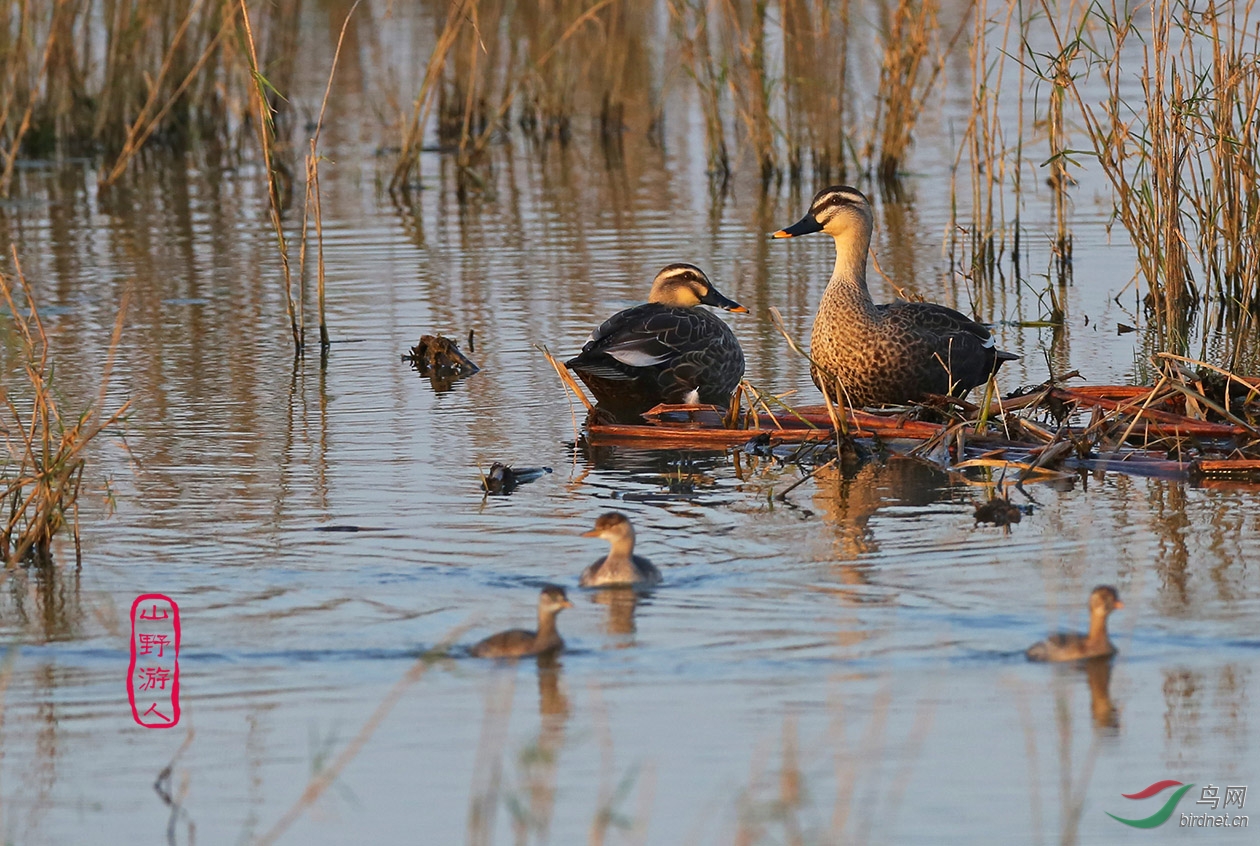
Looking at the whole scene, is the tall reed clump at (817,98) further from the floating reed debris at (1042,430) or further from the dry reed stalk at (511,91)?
the floating reed debris at (1042,430)

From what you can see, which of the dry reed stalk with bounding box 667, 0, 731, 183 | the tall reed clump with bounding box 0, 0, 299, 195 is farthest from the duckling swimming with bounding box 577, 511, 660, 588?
the tall reed clump with bounding box 0, 0, 299, 195

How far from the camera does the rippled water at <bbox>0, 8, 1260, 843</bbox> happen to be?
4344 millimetres

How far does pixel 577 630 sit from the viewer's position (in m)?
5.49

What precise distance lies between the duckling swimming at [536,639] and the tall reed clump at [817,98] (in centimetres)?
927

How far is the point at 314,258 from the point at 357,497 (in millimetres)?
6245

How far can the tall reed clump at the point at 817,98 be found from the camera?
14.5 meters

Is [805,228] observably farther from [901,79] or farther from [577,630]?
[901,79]

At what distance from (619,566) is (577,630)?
0.33 m

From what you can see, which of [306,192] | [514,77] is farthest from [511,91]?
[306,192]

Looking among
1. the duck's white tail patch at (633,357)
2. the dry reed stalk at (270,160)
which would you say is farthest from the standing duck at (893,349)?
the dry reed stalk at (270,160)

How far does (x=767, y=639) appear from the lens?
5.34 m

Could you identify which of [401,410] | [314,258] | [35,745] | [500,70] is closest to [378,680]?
[35,745]

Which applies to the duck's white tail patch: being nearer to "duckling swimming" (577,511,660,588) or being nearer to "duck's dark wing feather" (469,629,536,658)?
"duckling swimming" (577,511,660,588)

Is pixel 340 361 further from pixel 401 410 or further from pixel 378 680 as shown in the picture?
pixel 378 680
